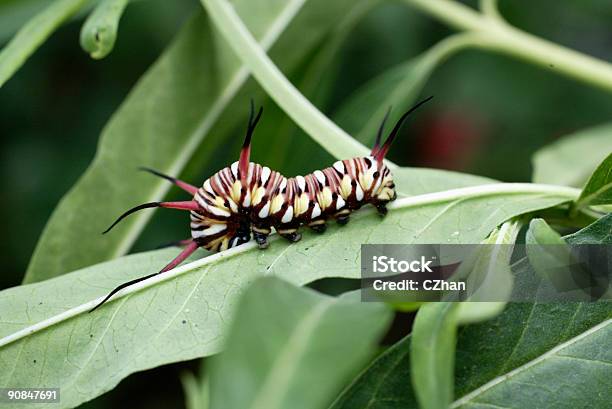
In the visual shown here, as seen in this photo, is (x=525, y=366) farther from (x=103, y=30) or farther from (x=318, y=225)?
(x=103, y=30)

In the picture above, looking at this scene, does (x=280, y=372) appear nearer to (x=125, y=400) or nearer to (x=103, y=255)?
(x=103, y=255)

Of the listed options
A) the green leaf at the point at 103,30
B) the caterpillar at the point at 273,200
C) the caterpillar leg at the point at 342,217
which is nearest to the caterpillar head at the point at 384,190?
the caterpillar at the point at 273,200

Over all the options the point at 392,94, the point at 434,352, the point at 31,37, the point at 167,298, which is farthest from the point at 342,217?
the point at 392,94

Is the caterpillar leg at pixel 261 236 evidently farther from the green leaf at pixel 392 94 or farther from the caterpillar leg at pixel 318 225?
the green leaf at pixel 392 94

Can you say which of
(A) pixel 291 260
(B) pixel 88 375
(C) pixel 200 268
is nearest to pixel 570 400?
(A) pixel 291 260

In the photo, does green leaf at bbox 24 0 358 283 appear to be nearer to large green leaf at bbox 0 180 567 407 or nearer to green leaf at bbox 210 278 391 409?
Result: large green leaf at bbox 0 180 567 407
